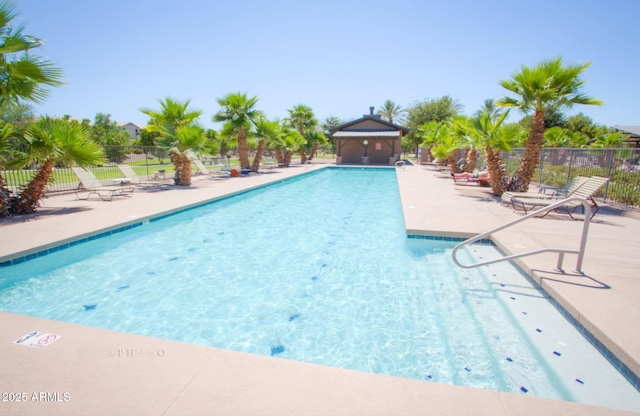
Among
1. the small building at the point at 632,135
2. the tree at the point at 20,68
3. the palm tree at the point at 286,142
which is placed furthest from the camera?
the small building at the point at 632,135

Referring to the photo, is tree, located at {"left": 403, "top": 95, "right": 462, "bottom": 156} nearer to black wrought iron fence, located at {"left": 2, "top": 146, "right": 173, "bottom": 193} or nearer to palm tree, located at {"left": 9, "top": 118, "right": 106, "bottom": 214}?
black wrought iron fence, located at {"left": 2, "top": 146, "right": 173, "bottom": 193}

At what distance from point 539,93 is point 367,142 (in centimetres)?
2171

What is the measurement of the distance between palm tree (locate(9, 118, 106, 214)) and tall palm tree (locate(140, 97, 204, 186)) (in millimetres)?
4355

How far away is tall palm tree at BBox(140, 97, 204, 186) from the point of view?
13.0 m

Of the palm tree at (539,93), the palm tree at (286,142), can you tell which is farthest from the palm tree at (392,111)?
the palm tree at (539,93)

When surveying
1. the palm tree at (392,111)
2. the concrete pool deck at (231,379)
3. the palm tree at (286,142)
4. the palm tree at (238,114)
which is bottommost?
the concrete pool deck at (231,379)

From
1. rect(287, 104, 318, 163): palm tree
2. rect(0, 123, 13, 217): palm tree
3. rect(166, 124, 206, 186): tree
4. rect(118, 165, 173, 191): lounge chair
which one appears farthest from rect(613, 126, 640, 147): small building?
rect(0, 123, 13, 217): palm tree

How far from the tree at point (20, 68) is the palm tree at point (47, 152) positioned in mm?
880

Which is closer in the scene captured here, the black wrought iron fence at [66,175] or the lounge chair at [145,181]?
the black wrought iron fence at [66,175]

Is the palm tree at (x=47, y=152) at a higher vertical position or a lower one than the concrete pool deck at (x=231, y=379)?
higher

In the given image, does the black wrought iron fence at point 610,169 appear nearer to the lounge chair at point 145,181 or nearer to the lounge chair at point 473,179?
the lounge chair at point 473,179

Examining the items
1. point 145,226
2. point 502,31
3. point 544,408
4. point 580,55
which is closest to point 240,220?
point 145,226

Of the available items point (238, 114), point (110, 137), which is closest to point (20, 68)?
point (238, 114)

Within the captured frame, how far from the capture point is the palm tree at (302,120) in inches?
1190
